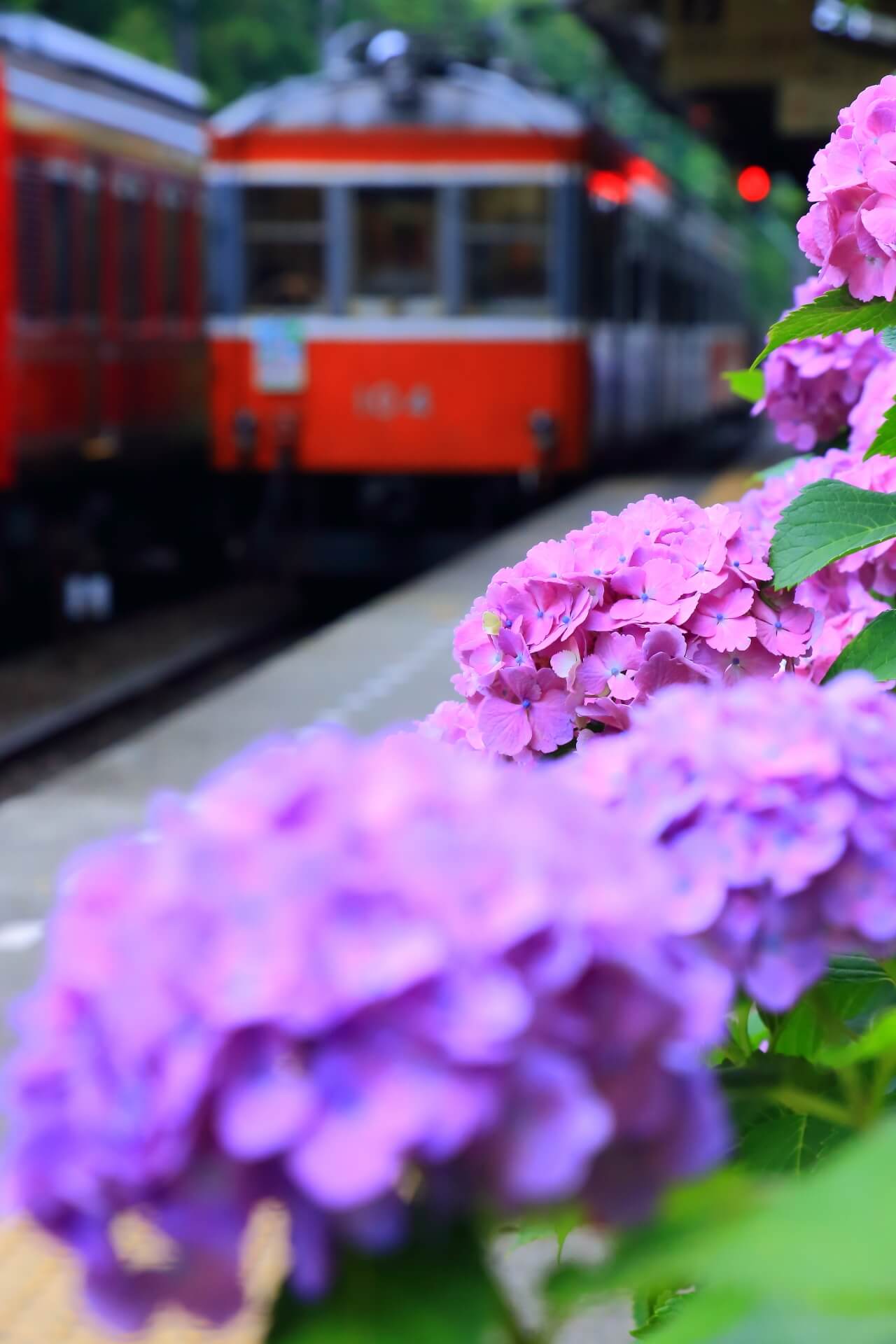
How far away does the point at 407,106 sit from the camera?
13.9 metres

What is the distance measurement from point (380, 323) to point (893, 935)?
44.0 feet

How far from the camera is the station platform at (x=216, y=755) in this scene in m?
3.66

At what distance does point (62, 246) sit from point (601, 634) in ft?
40.5

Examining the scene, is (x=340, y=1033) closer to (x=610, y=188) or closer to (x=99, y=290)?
(x=99, y=290)

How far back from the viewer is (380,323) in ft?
46.6

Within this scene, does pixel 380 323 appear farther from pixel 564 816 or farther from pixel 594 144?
pixel 564 816

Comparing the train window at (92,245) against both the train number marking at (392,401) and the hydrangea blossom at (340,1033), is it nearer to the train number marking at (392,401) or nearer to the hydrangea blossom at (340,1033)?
the train number marking at (392,401)

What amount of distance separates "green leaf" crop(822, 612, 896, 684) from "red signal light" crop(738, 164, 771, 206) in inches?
609

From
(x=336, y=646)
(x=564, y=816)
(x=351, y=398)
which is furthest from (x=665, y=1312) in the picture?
(x=351, y=398)

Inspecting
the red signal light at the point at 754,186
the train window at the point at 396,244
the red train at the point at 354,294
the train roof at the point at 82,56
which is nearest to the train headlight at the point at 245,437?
the red train at the point at 354,294

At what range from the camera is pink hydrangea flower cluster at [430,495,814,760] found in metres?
1.67

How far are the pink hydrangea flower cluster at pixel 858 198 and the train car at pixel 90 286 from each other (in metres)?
10.6

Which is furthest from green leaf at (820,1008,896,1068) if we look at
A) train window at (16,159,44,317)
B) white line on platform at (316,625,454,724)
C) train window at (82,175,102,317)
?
train window at (82,175,102,317)

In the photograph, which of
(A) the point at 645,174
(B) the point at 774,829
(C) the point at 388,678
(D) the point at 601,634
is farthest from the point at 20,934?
(A) the point at 645,174
